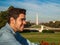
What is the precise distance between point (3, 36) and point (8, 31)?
0.13 metres

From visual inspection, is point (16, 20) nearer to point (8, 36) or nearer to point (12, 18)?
point (12, 18)

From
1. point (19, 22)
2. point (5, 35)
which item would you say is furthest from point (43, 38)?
point (5, 35)

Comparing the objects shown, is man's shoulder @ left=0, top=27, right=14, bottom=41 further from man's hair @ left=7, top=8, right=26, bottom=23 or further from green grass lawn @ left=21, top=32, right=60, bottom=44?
green grass lawn @ left=21, top=32, right=60, bottom=44

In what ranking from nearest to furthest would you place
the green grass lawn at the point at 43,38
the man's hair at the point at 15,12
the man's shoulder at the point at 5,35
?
1. the man's shoulder at the point at 5,35
2. the man's hair at the point at 15,12
3. the green grass lawn at the point at 43,38

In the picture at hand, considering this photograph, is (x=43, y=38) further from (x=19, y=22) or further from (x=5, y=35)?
(x=5, y=35)

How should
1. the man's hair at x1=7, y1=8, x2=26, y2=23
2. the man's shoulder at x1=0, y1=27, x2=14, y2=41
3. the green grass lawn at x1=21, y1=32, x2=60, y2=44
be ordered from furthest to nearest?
1. the green grass lawn at x1=21, y1=32, x2=60, y2=44
2. the man's hair at x1=7, y1=8, x2=26, y2=23
3. the man's shoulder at x1=0, y1=27, x2=14, y2=41

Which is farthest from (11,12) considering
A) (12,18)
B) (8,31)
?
(8,31)

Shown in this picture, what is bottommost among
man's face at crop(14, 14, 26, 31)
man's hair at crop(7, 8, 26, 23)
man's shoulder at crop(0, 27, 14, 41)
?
man's shoulder at crop(0, 27, 14, 41)

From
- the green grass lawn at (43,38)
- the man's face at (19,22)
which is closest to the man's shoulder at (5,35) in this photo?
the man's face at (19,22)

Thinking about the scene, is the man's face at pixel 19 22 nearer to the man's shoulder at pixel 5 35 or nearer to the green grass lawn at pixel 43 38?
the man's shoulder at pixel 5 35

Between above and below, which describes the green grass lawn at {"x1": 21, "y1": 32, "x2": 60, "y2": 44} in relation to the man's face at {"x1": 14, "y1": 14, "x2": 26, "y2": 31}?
below

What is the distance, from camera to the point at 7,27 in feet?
10.2

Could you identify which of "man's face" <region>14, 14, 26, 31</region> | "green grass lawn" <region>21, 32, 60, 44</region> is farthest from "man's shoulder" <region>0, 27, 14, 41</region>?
"green grass lawn" <region>21, 32, 60, 44</region>

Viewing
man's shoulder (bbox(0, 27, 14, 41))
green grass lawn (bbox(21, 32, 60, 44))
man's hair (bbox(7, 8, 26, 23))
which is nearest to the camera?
man's shoulder (bbox(0, 27, 14, 41))
